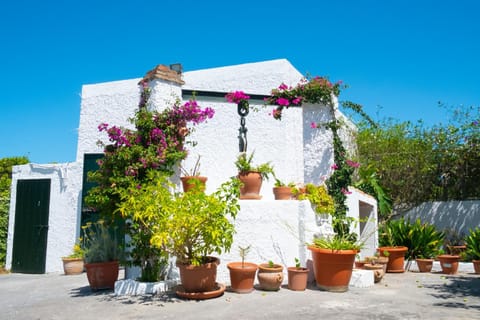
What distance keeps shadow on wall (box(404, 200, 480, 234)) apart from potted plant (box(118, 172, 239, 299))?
27.1 feet

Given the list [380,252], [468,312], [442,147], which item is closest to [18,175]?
[380,252]

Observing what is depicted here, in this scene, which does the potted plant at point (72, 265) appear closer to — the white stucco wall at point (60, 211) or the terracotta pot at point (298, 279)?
the white stucco wall at point (60, 211)

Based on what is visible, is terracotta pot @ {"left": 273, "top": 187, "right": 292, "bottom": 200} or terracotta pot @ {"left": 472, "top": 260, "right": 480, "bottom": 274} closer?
terracotta pot @ {"left": 273, "top": 187, "right": 292, "bottom": 200}

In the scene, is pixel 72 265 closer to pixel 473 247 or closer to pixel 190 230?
pixel 190 230

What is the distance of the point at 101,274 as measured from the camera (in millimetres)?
6098

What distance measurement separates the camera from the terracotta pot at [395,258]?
8.56 metres

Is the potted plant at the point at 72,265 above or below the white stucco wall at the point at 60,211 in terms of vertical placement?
below

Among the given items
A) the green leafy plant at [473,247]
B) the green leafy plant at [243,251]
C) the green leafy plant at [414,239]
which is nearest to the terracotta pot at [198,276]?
the green leafy plant at [243,251]

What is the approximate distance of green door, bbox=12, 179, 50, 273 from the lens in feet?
32.0

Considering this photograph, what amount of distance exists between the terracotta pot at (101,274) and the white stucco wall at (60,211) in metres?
3.70

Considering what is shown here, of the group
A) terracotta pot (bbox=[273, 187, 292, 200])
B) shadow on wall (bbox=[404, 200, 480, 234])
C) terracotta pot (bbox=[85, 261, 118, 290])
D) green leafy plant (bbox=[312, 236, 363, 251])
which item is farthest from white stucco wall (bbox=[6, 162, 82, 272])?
shadow on wall (bbox=[404, 200, 480, 234])

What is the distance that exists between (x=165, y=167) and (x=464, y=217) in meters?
9.51

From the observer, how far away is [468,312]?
4676mm

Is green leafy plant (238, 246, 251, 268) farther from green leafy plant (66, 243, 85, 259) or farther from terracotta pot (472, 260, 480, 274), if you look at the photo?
terracotta pot (472, 260, 480, 274)
